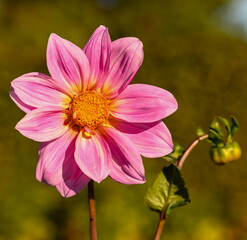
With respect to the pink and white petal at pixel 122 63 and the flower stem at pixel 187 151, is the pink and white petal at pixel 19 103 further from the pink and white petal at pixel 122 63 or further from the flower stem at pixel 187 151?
the flower stem at pixel 187 151

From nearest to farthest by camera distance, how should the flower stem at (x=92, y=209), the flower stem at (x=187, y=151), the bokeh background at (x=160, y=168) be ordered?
the flower stem at (x=92, y=209), the flower stem at (x=187, y=151), the bokeh background at (x=160, y=168)

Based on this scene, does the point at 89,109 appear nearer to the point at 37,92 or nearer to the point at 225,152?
the point at 37,92

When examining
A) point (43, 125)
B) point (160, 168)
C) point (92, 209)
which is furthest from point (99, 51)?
point (160, 168)

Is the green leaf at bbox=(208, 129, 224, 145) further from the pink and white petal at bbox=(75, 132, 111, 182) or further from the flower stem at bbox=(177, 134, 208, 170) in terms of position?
the pink and white petal at bbox=(75, 132, 111, 182)

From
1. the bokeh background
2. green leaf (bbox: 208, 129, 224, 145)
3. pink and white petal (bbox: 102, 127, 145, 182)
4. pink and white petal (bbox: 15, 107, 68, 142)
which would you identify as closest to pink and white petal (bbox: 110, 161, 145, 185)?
pink and white petal (bbox: 102, 127, 145, 182)

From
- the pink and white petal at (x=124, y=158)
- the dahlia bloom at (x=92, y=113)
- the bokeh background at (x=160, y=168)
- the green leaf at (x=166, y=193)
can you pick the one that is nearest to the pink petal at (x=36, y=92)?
the dahlia bloom at (x=92, y=113)

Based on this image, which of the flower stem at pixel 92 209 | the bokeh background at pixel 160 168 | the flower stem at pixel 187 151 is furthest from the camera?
the bokeh background at pixel 160 168

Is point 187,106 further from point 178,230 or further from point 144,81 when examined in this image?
point 178,230
